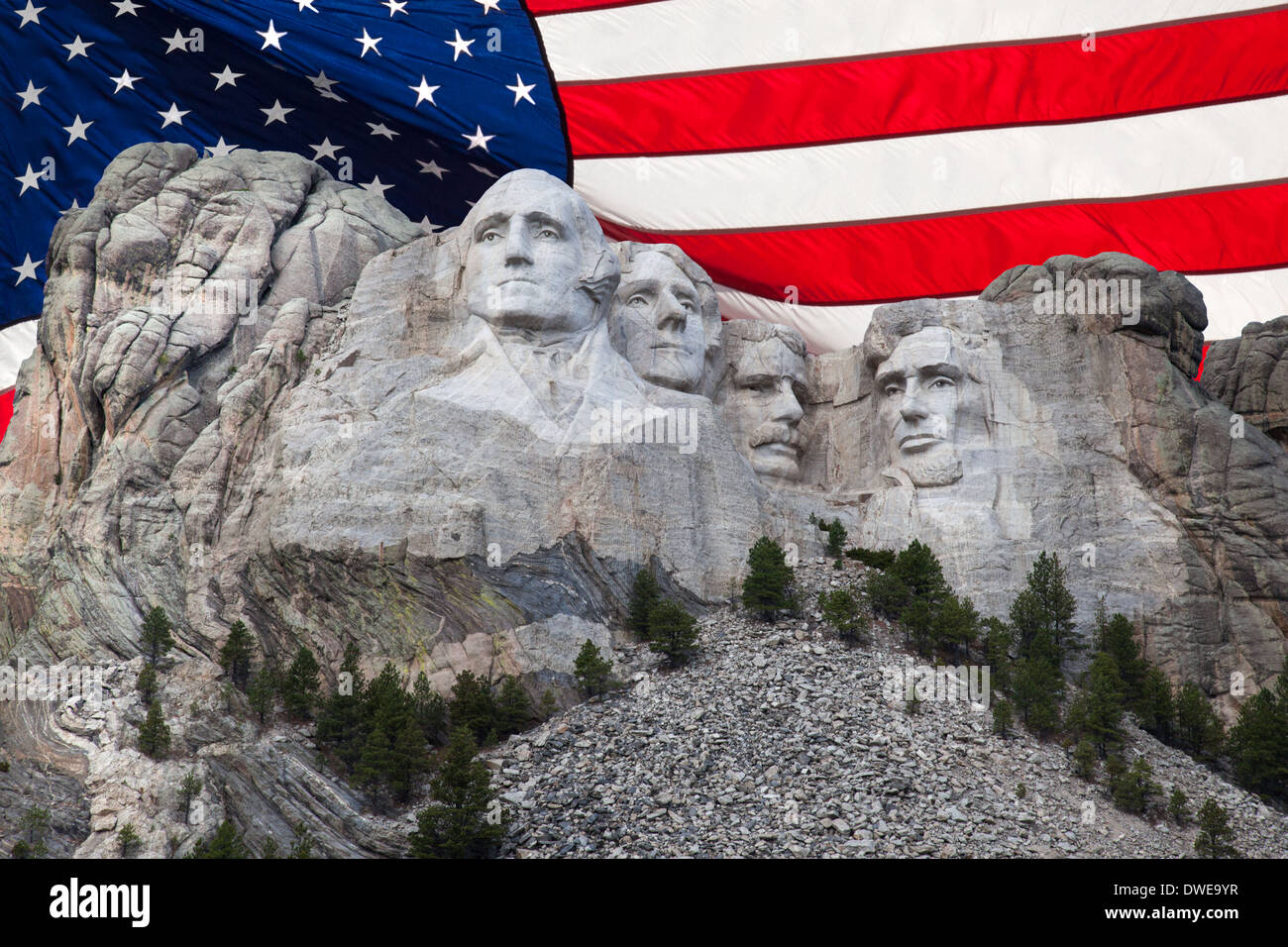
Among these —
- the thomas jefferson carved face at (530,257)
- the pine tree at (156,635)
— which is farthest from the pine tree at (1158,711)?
the pine tree at (156,635)

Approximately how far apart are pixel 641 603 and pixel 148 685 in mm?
5830

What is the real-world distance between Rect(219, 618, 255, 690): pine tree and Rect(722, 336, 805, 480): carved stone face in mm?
8183

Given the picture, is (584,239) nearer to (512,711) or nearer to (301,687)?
(512,711)

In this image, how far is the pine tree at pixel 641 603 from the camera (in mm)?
24031

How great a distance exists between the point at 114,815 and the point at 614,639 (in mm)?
6247

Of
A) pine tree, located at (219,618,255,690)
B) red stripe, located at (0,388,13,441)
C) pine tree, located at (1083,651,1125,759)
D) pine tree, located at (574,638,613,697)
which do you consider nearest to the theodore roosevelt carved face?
pine tree, located at (574,638,613,697)

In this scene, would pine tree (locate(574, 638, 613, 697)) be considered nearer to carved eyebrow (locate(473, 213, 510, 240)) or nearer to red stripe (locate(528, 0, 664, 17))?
carved eyebrow (locate(473, 213, 510, 240))

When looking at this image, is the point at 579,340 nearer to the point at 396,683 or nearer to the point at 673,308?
the point at 673,308

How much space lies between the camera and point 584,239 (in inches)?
1067

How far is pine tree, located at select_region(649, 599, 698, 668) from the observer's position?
23359 mm

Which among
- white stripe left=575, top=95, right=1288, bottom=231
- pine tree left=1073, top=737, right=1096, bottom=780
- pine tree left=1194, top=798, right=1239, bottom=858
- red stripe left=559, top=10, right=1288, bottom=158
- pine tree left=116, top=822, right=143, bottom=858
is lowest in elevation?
pine tree left=1194, top=798, right=1239, bottom=858

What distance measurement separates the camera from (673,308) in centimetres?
2800

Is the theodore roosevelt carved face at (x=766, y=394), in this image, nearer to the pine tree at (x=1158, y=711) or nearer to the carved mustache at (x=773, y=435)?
the carved mustache at (x=773, y=435)

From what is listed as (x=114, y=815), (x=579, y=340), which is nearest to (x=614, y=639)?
(x=579, y=340)
